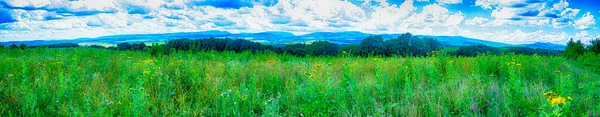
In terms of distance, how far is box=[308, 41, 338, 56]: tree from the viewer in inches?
603

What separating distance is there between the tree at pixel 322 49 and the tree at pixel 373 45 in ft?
4.14

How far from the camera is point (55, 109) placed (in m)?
4.05

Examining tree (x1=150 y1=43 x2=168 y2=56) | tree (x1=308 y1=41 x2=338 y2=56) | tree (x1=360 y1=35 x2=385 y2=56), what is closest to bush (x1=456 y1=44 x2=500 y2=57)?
tree (x1=360 y1=35 x2=385 y2=56)

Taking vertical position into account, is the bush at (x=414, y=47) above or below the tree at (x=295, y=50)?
above

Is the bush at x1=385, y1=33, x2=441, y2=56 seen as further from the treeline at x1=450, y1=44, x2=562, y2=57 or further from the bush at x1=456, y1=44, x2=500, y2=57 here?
the bush at x1=456, y1=44, x2=500, y2=57

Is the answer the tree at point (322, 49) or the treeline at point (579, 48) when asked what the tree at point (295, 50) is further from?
the treeline at point (579, 48)

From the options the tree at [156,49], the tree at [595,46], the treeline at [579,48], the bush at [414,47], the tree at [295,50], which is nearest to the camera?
the bush at [414,47]

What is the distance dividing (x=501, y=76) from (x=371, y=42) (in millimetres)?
10928

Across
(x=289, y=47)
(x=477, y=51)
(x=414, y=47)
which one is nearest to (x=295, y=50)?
(x=289, y=47)

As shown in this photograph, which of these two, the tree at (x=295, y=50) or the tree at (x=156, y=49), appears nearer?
the tree at (x=156, y=49)

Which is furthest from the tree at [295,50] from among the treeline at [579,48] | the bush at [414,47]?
the treeline at [579,48]

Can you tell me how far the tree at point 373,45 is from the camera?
15339 millimetres

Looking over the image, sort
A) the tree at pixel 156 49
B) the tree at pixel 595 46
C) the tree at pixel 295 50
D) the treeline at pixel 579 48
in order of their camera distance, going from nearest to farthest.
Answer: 1. the tree at pixel 156 49
2. the tree at pixel 295 50
3. the treeline at pixel 579 48
4. the tree at pixel 595 46

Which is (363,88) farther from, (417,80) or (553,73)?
(553,73)
